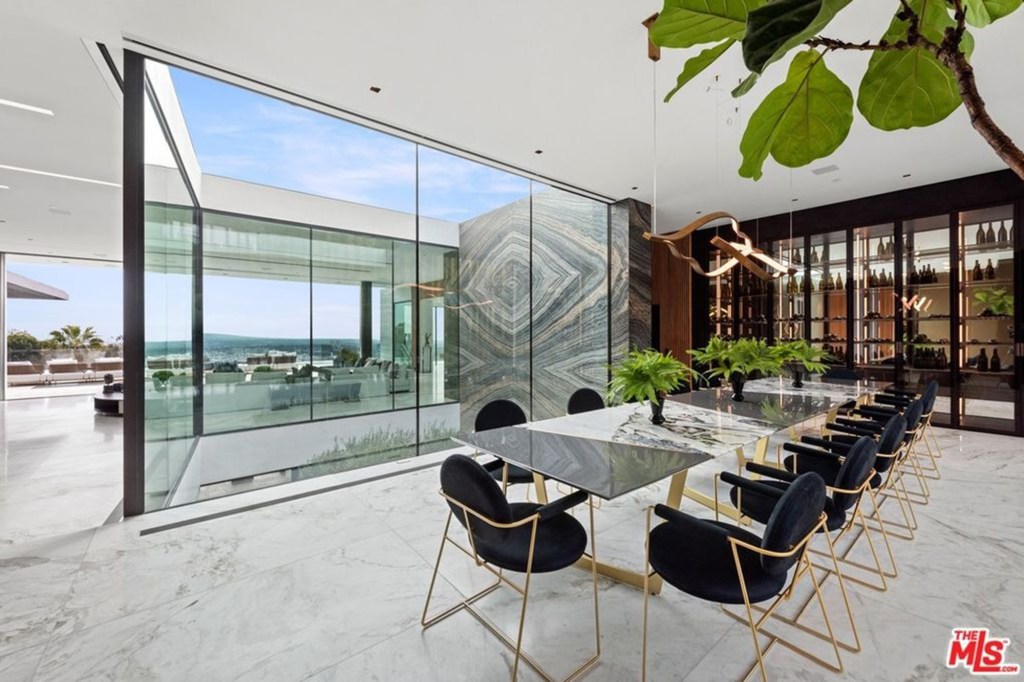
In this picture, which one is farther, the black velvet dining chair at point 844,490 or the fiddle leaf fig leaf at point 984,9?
the black velvet dining chair at point 844,490

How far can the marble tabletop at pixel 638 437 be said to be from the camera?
2.01 m

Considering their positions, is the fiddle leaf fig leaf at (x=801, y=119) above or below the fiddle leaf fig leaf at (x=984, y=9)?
below

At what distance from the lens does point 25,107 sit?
11.9ft

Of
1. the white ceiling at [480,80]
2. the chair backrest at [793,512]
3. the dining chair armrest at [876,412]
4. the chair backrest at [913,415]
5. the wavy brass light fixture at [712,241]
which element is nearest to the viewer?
the chair backrest at [793,512]

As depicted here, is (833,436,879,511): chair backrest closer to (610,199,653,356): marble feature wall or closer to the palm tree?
(610,199,653,356): marble feature wall

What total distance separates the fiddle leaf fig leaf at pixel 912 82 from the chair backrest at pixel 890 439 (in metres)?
2.58

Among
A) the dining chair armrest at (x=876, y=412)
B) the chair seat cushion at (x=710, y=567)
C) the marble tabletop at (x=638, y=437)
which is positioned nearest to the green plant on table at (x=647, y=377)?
the marble tabletop at (x=638, y=437)

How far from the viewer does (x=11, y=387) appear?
10.4 m

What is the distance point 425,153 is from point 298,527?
12.5 ft

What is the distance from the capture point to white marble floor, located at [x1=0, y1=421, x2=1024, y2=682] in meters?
1.86

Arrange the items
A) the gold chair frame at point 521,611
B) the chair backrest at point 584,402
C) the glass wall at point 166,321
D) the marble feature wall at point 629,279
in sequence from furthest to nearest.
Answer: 1. the marble feature wall at point 629,279
2. the chair backrest at point 584,402
3. the glass wall at point 166,321
4. the gold chair frame at point 521,611

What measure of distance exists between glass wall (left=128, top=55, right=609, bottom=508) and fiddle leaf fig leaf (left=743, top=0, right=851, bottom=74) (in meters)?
3.86

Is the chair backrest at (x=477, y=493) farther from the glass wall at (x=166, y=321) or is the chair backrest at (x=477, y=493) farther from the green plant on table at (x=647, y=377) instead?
the glass wall at (x=166, y=321)

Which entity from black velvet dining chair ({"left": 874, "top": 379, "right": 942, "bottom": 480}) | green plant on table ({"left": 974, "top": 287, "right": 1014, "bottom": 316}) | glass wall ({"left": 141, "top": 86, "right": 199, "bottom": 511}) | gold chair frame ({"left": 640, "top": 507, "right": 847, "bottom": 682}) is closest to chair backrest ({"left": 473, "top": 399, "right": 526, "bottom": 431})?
gold chair frame ({"left": 640, "top": 507, "right": 847, "bottom": 682})
